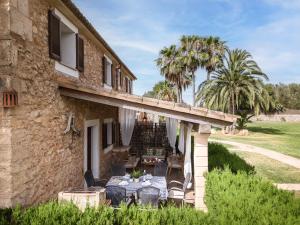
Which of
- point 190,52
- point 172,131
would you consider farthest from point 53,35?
point 190,52

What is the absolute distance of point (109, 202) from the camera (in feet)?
22.4

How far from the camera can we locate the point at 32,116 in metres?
5.78

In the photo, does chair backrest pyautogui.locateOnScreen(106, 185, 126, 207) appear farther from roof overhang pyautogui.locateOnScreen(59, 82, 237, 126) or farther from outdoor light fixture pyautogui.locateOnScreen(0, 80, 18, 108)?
outdoor light fixture pyautogui.locateOnScreen(0, 80, 18, 108)

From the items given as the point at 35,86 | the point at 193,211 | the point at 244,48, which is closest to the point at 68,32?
the point at 35,86

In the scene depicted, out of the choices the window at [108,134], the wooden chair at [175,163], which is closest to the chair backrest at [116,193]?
the window at [108,134]

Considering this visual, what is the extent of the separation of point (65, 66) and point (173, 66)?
2598cm

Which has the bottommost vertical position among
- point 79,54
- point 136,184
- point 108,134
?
point 136,184

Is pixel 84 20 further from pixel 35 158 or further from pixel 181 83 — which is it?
pixel 181 83

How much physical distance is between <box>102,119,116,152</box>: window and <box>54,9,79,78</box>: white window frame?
4.11 meters

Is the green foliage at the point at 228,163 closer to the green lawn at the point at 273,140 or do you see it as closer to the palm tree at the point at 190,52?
the green lawn at the point at 273,140

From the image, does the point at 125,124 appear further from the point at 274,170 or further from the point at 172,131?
the point at 274,170

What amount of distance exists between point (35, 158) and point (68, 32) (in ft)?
13.7

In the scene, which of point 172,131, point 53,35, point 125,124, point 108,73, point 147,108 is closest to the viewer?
point 53,35

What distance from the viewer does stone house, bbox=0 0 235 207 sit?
5.00 metres
